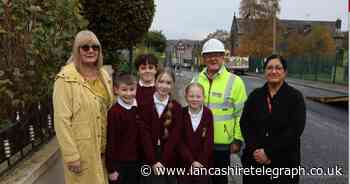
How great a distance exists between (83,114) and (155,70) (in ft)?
2.86

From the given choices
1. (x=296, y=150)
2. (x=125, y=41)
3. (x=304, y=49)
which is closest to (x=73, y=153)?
(x=296, y=150)

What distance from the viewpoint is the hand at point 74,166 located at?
9.04 feet

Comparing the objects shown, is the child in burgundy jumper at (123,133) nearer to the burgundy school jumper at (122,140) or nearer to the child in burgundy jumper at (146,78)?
the burgundy school jumper at (122,140)

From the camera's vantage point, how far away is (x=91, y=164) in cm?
289

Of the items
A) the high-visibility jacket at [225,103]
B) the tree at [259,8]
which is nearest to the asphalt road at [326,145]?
the high-visibility jacket at [225,103]

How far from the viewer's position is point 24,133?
11.9ft

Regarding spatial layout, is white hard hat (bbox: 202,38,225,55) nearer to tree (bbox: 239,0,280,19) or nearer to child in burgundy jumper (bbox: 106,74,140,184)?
child in burgundy jumper (bbox: 106,74,140,184)

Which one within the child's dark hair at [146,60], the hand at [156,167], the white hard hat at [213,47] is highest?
the white hard hat at [213,47]

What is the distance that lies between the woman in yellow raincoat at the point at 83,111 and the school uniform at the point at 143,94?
29cm

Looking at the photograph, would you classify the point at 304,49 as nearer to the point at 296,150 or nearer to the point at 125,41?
the point at 125,41

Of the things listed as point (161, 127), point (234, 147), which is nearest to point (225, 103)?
point (234, 147)

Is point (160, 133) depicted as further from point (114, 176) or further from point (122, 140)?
point (114, 176)

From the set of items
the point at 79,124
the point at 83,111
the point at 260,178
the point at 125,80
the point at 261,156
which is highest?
the point at 125,80

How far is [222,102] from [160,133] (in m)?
0.70
